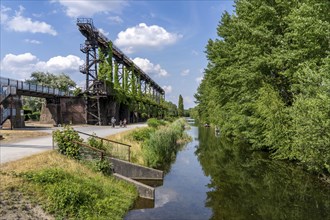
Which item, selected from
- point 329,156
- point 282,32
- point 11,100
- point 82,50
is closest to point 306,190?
point 329,156

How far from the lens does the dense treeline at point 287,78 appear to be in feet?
45.6

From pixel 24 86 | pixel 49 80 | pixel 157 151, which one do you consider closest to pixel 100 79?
pixel 24 86

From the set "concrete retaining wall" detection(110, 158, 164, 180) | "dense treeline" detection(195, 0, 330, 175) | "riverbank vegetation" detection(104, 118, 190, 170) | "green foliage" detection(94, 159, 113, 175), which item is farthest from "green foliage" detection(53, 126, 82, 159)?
"dense treeline" detection(195, 0, 330, 175)

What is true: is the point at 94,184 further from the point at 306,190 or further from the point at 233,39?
the point at 233,39

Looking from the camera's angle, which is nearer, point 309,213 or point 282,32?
point 309,213

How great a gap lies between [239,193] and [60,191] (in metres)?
9.04

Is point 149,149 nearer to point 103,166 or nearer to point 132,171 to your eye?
point 132,171

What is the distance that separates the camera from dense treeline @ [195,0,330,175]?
45.6 ft

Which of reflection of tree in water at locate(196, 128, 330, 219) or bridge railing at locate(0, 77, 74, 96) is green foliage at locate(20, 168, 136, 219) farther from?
bridge railing at locate(0, 77, 74, 96)

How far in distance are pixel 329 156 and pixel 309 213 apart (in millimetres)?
3062

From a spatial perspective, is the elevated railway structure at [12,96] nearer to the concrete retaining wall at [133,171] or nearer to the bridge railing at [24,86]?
the bridge railing at [24,86]

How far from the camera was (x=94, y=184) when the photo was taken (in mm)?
11438

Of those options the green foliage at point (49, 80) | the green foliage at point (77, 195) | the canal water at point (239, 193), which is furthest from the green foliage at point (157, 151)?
the green foliage at point (49, 80)

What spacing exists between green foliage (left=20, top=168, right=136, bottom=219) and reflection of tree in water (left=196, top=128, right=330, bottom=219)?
3.92 metres
